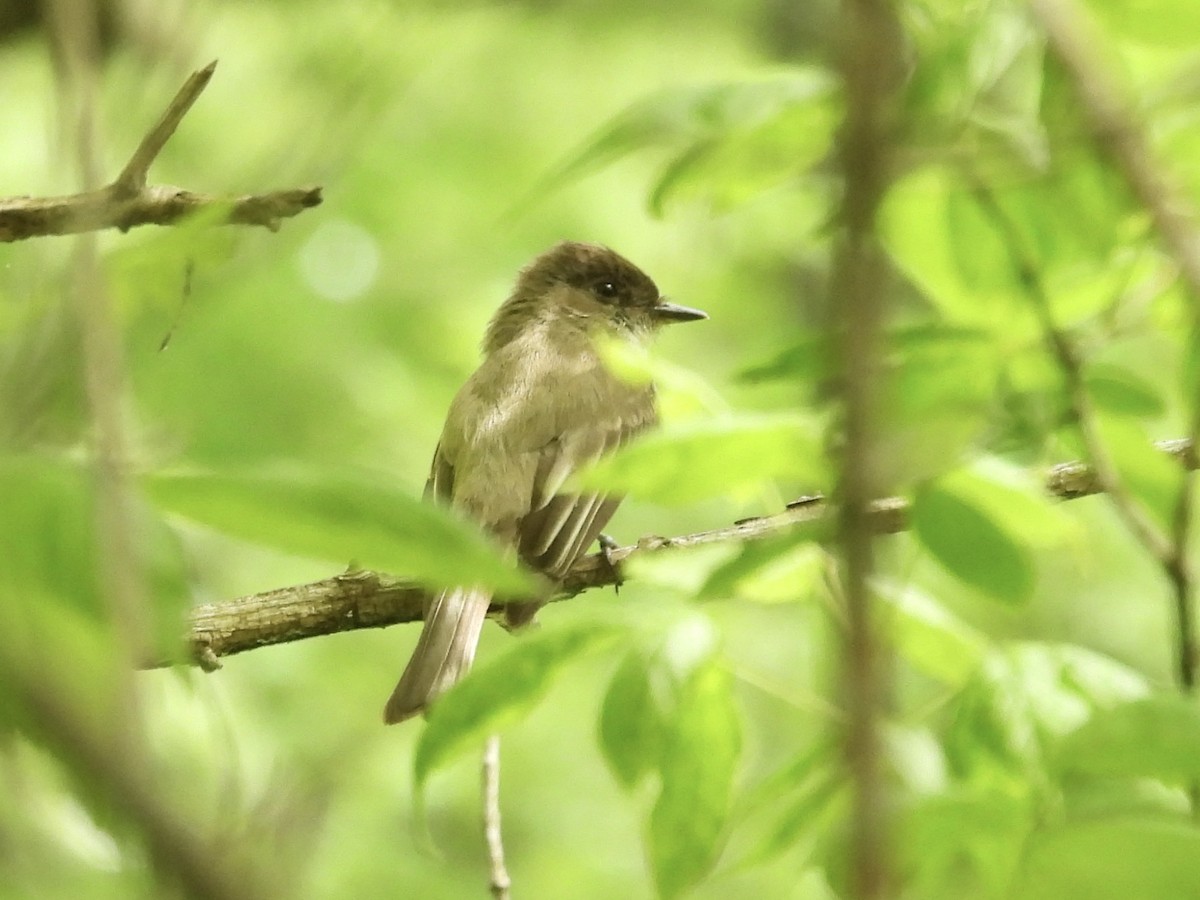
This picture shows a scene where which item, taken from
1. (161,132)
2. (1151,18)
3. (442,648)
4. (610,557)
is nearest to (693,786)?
(1151,18)

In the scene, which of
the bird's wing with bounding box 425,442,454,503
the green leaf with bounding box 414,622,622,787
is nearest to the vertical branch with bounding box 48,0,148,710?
the green leaf with bounding box 414,622,622,787

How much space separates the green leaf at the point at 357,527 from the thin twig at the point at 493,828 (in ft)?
4.52

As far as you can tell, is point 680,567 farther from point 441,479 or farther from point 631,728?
point 441,479

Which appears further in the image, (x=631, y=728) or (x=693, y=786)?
(x=631, y=728)

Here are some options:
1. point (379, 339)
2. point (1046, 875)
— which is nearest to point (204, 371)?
point (379, 339)

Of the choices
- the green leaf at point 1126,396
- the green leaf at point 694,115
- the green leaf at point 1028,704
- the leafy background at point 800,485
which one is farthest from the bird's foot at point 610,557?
the green leaf at point 1126,396

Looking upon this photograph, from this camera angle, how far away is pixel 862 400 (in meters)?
0.90

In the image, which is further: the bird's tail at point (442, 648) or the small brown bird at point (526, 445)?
the small brown bird at point (526, 445)

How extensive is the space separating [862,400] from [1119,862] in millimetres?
601

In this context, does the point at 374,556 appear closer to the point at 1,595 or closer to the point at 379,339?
the point at 1,595

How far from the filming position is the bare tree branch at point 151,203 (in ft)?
7.75

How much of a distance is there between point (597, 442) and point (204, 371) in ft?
4.59

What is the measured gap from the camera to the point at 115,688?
37.9 inches

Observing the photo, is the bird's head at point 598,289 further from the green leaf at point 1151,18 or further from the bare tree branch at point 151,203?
the green leaf at point 1151,18
